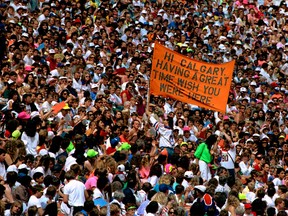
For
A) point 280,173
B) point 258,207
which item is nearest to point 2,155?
point 258,207

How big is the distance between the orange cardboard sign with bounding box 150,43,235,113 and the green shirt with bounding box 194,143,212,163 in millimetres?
2227

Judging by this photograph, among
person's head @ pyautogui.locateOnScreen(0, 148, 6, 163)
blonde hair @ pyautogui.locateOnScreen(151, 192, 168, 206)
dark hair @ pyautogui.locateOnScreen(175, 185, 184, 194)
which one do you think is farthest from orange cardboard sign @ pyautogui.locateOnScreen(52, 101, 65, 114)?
blonde hair @ pyautogui.locateOnScreen(151, 192, 168, 206)

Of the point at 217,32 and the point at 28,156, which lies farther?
the point at 217,32

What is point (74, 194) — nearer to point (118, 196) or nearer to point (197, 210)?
point (118, 196)

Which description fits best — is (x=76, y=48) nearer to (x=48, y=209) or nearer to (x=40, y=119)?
(x=40, y=119)

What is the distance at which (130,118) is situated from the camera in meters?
19.5

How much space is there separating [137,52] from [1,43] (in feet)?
13.1

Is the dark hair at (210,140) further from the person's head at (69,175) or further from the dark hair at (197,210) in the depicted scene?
the person's head at (69,175)

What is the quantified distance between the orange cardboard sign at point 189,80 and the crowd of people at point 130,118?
1.54 feet

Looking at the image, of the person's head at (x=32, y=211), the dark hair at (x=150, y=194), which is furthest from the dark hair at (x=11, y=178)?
the dark hair at (x=150, y=194)

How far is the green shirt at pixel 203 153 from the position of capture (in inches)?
699

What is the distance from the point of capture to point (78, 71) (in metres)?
21.0

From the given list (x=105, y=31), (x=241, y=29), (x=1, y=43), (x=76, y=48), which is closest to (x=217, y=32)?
(x=241, y=29)

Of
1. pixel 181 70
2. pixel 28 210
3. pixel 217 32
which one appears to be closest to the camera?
pixel 28 210
